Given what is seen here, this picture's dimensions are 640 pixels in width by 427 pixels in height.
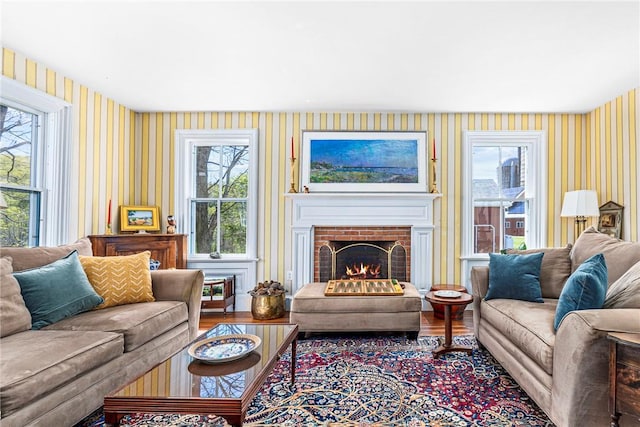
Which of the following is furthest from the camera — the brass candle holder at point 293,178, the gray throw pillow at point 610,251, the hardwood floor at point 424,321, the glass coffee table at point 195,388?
the brass candle holder at point 293,178

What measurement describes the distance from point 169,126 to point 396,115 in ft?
9.14

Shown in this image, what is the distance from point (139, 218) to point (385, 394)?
3332 millimetres

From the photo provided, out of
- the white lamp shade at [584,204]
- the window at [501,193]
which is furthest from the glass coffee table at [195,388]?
the white lamp shade at [584,204]

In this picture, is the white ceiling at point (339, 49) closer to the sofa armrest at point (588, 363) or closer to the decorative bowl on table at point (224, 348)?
the sofa armrest at point (588, 363)

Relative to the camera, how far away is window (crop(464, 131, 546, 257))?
4.23 m

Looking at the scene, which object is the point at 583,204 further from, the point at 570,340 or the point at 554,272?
the point at 570,340

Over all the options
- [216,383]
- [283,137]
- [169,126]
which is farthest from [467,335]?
[169,126]

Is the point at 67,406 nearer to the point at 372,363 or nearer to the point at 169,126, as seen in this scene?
the point at 372,363

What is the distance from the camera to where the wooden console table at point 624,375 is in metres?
1.40

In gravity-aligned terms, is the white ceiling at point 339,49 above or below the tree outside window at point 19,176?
above

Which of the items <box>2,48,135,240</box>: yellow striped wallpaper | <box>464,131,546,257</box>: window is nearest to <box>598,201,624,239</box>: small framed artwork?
<box>464,131,546,257</box>: window

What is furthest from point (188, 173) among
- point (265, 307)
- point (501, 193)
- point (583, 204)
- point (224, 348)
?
point (583, 204)

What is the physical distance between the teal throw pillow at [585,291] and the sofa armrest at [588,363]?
0.16 meters

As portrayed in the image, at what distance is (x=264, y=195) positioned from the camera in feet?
14.0
